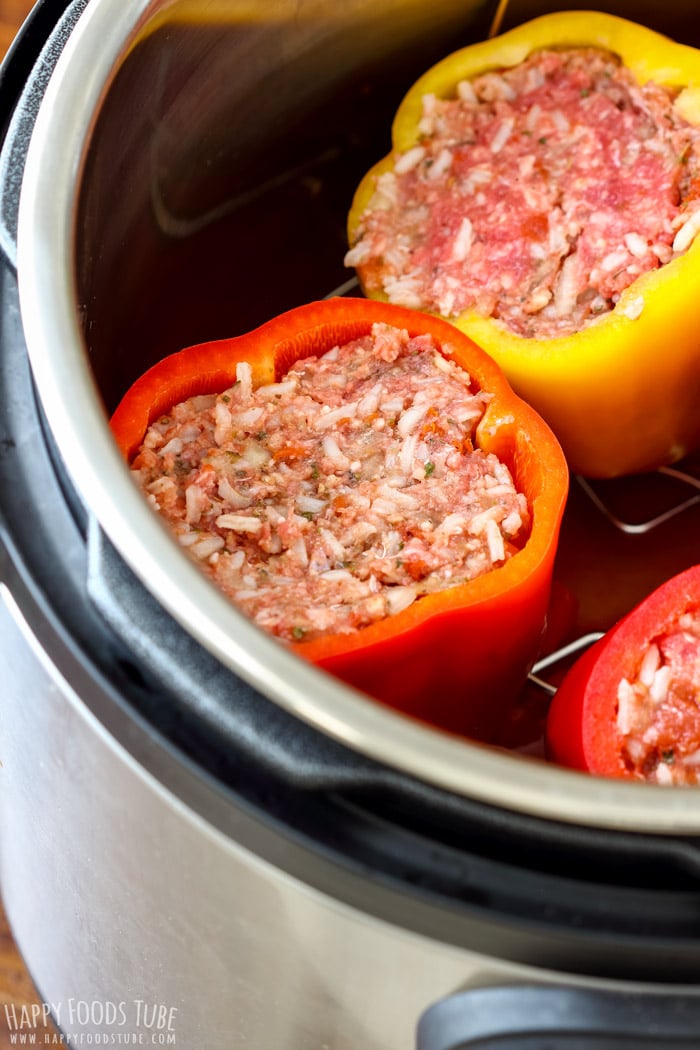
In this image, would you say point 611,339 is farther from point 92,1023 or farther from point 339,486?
point 92,1023

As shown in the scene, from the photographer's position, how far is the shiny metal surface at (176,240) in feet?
2.16

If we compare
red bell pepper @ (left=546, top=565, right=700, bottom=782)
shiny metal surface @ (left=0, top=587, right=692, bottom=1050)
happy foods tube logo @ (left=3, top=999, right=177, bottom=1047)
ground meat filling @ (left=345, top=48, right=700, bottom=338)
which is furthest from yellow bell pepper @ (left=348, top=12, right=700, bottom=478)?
happy foods tube logo @ (left=3, top=999, right=177, bottom=1047)

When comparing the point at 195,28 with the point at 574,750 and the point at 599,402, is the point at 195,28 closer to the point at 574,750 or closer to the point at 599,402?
the point at 599,402

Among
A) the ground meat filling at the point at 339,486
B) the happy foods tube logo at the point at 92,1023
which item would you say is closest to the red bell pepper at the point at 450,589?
the ground meat filling at the point at 339,486

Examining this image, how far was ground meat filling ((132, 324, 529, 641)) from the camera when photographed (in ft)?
3.37

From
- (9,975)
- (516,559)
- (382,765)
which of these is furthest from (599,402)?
(9,975)

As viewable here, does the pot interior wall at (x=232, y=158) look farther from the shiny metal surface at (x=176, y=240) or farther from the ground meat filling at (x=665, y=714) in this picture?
the ground meat filling at (x=665, y=714)

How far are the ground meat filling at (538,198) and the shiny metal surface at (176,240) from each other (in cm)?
17

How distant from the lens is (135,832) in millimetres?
835

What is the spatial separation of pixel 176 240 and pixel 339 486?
17.0 inches

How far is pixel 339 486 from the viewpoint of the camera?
43.9 inches

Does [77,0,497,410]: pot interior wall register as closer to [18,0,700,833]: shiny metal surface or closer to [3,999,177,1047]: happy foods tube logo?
[18,0,700,833]: shiny metal surface

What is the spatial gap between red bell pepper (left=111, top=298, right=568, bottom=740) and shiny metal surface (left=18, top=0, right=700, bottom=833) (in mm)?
134

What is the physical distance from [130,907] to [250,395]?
0.49 m
